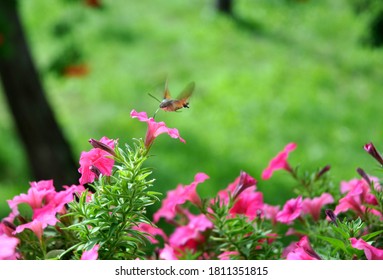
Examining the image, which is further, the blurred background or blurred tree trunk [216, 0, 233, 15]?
blurred tree trunk [216, 0, 233, 15]

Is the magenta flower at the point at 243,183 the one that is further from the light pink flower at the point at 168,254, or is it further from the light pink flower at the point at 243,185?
the light pink flower at the point at 168,254

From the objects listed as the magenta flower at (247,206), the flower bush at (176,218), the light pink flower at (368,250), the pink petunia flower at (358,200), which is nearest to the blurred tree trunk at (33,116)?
the flower bush at (176,218)

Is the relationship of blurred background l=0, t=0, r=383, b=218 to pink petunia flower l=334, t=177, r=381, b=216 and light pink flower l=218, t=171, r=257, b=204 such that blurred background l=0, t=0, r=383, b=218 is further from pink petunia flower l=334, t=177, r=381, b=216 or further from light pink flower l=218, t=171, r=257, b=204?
pink petunia flower l=334, t=177, r=381, b=216

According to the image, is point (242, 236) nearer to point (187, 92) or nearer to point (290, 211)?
point (290, 211)

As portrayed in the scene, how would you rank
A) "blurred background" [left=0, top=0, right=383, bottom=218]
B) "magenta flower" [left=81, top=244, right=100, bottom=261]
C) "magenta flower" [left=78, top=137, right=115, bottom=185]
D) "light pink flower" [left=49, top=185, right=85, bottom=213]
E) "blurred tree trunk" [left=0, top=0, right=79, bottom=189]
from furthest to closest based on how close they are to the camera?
"blurred background" [left=0, top=0, right=383, bottom=218], "blurred tree trunk" [left=0, top=0, right=79, bottom=189], "light pink flower" [left=49, top=185, right=85, bottom=213], "magenta flower" [left=78, top=137, right=115, bottom=185], "magenta flower" [left=81, top=244, right=100, bottom=261]

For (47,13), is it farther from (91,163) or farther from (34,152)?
(91,163)

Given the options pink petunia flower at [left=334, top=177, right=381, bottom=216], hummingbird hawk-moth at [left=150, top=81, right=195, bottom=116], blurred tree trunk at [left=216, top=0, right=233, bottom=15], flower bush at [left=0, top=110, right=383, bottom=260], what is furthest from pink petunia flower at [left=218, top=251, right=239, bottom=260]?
blurred tree trunk at [left=216, top=0, right=233, bottom=15]
